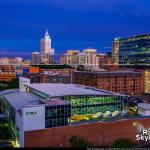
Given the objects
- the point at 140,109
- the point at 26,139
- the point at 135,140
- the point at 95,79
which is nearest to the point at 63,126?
the point at 26,139

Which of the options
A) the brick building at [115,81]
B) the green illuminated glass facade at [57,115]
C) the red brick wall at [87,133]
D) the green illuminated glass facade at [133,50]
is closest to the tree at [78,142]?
the red brick wall at [87,133]

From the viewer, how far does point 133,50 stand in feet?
315

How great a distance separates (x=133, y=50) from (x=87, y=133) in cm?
6769

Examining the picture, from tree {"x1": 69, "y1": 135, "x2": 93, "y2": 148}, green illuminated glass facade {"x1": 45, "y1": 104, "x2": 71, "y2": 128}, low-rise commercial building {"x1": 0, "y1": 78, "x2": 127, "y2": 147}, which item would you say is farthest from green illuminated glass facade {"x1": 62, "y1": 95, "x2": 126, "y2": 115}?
tree {"x1": 69, "y1": 135, "x2": 93, "y2": 148}

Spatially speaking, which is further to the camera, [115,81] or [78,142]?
[115,81]

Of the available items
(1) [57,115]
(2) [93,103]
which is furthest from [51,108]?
(2) [93,103]

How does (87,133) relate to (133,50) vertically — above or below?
below

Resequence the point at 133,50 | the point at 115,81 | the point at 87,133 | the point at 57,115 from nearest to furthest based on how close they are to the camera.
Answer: the point at 57,115
the point at 87,133
the point at 115,81
the point at 133,50

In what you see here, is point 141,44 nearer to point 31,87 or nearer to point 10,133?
point 31,87

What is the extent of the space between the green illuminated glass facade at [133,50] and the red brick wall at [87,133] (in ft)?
197

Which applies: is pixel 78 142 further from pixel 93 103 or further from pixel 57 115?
pixel 93 103

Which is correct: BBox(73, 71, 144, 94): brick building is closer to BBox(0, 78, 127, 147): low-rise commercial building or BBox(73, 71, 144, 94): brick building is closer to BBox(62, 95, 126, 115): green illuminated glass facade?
BBox(0, 78, 127, 147): low-rise commercial building

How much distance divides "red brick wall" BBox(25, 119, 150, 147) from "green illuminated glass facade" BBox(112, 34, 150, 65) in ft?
197

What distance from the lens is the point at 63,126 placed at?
3039 cm
